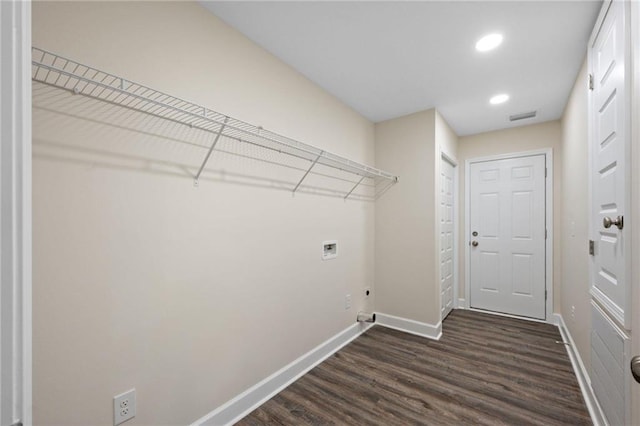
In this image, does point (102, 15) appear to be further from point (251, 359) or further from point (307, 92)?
point (251, 359)

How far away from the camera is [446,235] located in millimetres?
3473

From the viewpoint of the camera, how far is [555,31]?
176 cm

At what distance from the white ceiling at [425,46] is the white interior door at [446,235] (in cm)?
96

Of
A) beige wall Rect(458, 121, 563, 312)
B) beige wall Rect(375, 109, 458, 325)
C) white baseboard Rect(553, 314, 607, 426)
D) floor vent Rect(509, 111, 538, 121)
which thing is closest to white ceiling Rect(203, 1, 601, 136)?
floor vent Rect(509, 111, 538, 121)

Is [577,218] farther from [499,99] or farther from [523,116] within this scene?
[523,116]

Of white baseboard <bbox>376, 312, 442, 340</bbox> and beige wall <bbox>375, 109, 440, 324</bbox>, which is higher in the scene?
beige wall <bbox>375, 109, 440, 324</bbox>

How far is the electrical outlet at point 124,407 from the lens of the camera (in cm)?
A: 122

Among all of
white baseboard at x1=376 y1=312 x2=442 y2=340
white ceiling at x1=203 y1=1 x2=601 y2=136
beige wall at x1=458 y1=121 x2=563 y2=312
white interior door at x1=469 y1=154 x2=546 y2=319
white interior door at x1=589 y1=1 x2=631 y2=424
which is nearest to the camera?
white interior door at x1=589 y1=1 x2=631 y2=424

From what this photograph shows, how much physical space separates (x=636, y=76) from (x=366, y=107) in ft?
6.84

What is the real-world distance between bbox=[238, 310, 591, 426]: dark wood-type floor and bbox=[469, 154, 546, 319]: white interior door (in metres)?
0.67

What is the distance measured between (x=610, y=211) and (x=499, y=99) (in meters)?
A: 1.75

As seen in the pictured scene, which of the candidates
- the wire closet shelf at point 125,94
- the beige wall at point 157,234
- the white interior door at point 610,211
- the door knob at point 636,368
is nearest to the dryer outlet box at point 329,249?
the beige wall at point 157,234

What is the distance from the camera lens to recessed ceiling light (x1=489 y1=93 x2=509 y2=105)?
267cm

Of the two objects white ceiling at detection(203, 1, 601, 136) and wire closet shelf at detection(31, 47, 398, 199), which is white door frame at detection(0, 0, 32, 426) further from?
white ceiling at detection(203, 1, 601, 136)
